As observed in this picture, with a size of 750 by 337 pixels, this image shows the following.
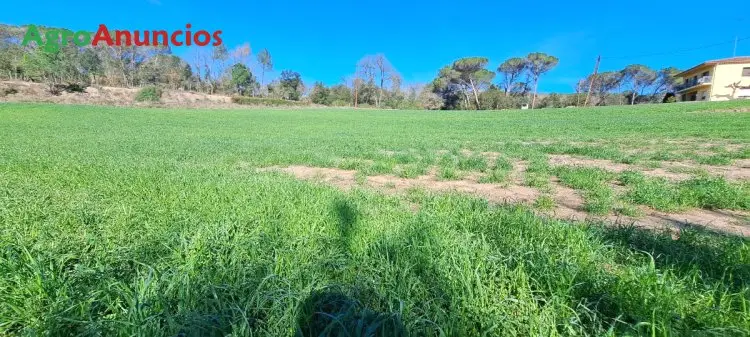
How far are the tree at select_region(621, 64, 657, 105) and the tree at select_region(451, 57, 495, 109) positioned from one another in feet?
98.4

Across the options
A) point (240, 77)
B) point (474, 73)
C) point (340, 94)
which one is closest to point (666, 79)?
point (474, 73)

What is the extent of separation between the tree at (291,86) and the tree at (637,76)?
7728cm

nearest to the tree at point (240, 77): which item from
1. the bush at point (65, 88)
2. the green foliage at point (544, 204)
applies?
the bush at point (65, 88)

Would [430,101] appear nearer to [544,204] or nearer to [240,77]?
[240,77]

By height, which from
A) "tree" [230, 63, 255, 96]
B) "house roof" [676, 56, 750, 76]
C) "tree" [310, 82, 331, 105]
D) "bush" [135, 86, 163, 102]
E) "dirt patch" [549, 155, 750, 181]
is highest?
"house roof" [676, 56, 750, 76]

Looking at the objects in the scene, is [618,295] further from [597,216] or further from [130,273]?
[130,273]

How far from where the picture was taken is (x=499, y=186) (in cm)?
546

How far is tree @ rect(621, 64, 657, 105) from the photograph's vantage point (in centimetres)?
6562

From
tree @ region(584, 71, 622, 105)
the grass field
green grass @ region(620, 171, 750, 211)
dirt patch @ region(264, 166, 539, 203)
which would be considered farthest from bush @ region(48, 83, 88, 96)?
tree @ region(584, 71, 622, 105)

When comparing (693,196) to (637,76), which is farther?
(637,76)

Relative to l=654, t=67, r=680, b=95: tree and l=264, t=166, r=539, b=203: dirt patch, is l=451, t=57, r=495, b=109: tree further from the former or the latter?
l=264, t=166, r=539, b=203: dirt patch

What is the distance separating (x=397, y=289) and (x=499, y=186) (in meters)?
4.09

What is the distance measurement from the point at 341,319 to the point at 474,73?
73341 mm

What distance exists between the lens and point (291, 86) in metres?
79.1
